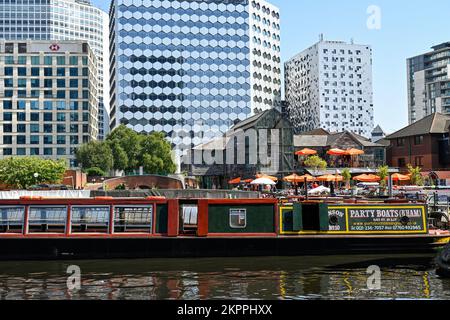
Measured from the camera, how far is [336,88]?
159 meters

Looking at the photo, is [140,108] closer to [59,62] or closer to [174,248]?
[59,62]

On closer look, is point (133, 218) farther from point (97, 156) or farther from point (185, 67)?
point (185, 67)

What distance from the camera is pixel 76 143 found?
100 m

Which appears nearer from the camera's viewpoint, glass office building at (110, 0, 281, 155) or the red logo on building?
the red logo on building

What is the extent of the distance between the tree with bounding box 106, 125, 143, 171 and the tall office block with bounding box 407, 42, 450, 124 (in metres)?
80.7

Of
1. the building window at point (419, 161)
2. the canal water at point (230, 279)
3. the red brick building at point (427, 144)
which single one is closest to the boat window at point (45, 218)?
the canal water at point (230, 279)

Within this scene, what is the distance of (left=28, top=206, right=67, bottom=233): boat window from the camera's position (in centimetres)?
1975

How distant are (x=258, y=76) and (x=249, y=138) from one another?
56.2 meters

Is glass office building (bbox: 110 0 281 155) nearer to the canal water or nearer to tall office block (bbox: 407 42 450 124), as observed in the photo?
tall office block (bbox: 407 42 450 124)

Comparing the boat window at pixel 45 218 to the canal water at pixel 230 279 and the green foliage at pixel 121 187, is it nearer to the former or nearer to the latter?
the canal water at pixel 230 279

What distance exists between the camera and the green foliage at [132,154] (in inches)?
2692

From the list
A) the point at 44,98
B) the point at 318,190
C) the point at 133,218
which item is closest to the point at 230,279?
the point at 133,218

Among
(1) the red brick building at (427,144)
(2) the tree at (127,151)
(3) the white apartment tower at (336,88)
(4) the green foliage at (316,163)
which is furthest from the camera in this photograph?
(3) the white apartment tower at (336,88)

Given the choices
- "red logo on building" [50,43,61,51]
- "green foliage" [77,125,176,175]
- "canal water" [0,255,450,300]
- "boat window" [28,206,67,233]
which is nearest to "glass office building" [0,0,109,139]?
"red logo on building" [50,43,61,51]
